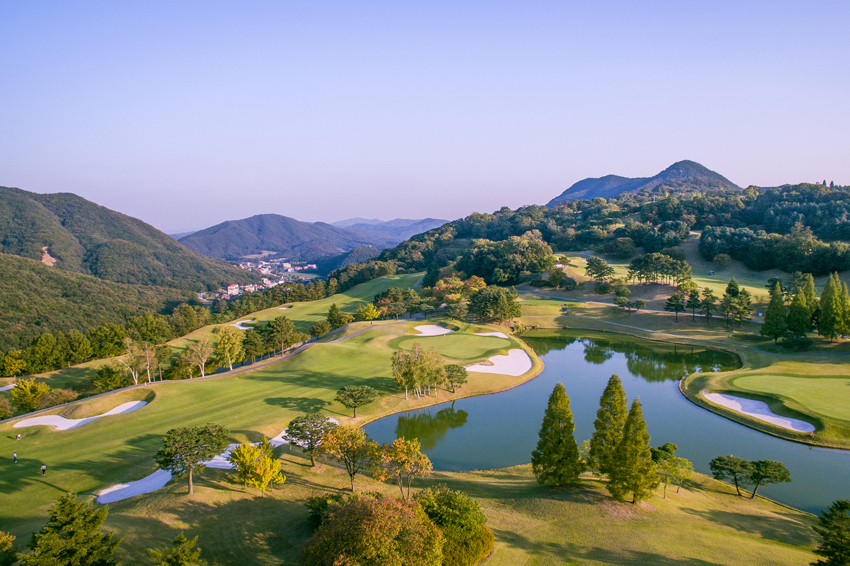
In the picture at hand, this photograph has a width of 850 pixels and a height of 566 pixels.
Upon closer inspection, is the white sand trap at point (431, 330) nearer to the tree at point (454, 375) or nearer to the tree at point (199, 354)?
the tree at point (454, 375)

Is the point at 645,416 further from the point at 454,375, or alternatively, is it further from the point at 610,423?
the point at 610,423

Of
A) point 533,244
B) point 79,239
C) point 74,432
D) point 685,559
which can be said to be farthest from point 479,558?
point 79,239

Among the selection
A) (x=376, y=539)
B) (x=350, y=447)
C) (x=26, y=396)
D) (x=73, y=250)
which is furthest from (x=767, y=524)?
(x=73, y=250)

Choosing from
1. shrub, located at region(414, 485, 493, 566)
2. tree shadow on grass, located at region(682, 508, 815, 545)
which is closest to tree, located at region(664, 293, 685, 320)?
tree shadow on grass, located at region(682, 508, 815, 545)

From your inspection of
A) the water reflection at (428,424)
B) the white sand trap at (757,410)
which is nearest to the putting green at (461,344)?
the water reflection at (428,424)

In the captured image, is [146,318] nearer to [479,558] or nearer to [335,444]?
[335,444]

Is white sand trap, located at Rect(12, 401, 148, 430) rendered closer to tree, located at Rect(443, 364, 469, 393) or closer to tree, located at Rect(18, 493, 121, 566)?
tree, located at Rect(18, 493, 121, 566)
